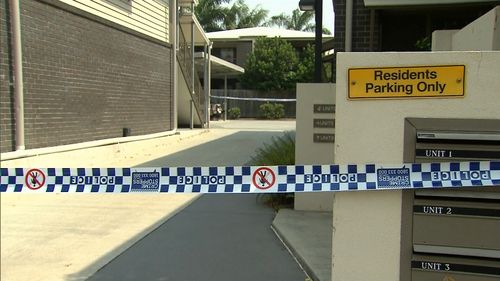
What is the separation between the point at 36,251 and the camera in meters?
5.33

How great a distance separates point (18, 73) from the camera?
8922mm

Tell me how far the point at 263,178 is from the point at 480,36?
6.67 feet

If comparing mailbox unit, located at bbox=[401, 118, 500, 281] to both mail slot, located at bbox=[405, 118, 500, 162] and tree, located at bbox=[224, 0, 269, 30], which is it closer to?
mail slot, located at bbox=[405, 118, 500, 162]

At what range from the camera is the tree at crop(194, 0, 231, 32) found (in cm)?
5491

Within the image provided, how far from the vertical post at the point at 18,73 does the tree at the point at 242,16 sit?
4902 cm

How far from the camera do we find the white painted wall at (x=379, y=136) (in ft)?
11.4

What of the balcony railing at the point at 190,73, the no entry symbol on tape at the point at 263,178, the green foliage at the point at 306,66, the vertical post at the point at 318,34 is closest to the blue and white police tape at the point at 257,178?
the no entry symbol on tape at the point at 263,178

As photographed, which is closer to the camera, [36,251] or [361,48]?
[36,251]

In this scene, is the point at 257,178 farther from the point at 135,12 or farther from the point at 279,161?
the point at 135,12

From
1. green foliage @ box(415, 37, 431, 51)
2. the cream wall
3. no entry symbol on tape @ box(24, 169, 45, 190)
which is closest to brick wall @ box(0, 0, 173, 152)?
the cream wall

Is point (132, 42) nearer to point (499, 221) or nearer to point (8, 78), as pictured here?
point (8, 78)

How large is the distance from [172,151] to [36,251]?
909cm

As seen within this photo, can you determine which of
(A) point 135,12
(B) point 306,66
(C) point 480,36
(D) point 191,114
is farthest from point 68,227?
(B) point 306,66

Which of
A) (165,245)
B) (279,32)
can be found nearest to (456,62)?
(165,245)
